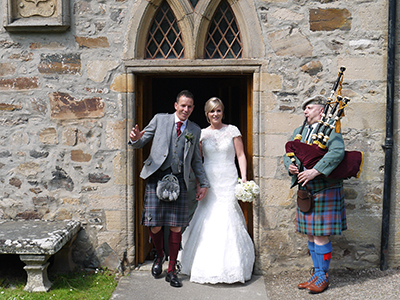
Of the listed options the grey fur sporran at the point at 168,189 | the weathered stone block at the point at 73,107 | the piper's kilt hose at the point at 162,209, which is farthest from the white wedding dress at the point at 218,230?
the weathered stone block at the point at 73,107

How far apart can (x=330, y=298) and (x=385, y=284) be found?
67cm

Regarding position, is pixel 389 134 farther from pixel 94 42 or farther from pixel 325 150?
pixel 94 42

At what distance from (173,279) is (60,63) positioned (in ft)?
8.17

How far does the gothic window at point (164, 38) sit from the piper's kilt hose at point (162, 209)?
130 centimetres

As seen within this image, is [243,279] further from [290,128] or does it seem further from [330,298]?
[290,128]

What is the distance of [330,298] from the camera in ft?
12.3

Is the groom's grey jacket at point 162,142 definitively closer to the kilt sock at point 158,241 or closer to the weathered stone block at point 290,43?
the kilt sock at point 158,241

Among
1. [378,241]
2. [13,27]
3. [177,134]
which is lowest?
[378,241]

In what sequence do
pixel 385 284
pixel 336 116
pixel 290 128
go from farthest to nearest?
pixel 290 128
pixel 385 284
pixel 336 116

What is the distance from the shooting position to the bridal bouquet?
4.09 m

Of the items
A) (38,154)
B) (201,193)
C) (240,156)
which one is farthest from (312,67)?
(38,154)

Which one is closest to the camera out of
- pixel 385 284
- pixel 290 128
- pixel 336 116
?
pixel 336 116

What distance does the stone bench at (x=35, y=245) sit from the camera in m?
3.77

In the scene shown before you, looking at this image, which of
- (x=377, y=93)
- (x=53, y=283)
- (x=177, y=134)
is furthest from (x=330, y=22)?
(x=53, y=283)
